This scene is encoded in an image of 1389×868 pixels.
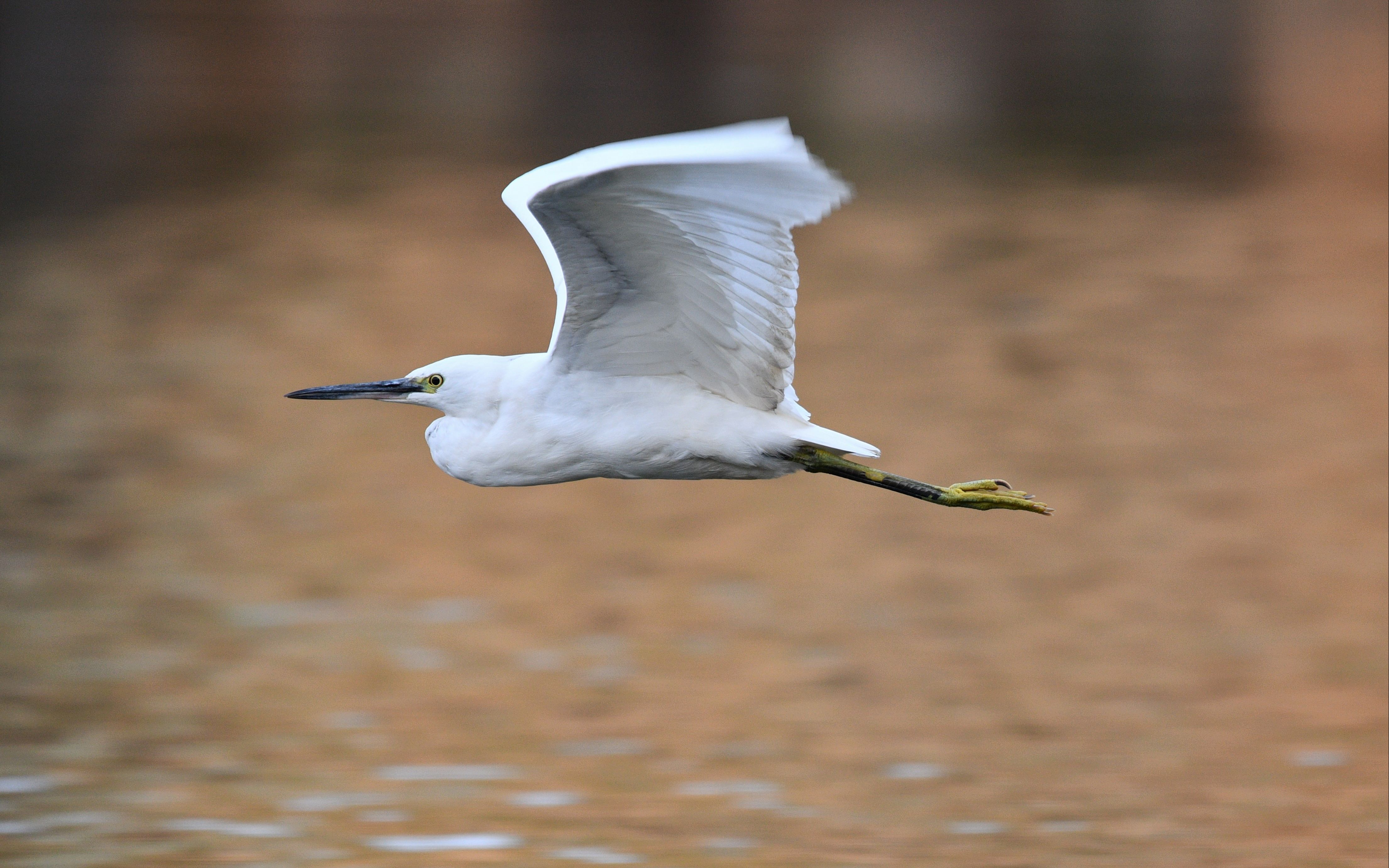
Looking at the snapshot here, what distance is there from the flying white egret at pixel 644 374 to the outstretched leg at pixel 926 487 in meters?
0.01

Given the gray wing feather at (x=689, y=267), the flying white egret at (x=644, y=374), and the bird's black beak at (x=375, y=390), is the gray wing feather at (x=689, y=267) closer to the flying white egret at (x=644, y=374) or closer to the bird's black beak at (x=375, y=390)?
the flying white egret at (x=644, y=374)

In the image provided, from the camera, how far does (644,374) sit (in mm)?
6137

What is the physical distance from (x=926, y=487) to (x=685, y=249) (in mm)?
1564

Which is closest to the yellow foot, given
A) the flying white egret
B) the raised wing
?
the flying white egret

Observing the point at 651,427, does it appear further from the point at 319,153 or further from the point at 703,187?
the point at 319,153

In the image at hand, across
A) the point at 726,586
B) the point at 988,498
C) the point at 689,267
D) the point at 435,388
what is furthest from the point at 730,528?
the point at 689,267

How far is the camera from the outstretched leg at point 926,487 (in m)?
6.33

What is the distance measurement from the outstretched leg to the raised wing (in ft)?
0.65

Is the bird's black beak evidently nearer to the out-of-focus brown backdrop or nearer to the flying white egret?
the flying white egret

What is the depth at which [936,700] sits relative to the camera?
1183 cm

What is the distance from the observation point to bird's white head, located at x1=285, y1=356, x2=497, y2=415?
20.2ft

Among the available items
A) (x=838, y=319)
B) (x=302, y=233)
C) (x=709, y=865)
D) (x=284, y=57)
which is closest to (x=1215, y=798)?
(x=709, y=865)

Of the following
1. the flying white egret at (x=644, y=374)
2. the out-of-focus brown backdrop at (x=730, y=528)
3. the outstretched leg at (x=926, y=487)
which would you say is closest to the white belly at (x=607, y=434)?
the flying white egret at (x=644, y=374)

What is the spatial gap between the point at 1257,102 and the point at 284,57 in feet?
63.7
